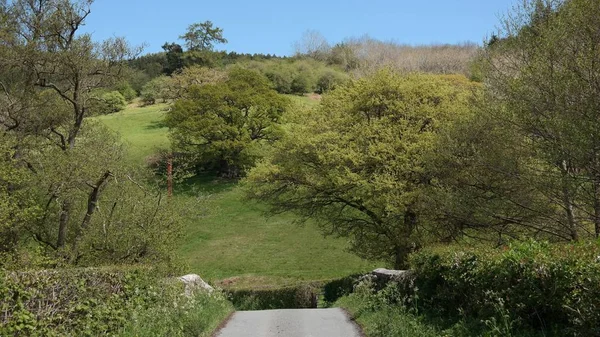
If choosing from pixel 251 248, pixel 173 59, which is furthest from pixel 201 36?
pixel 251 248

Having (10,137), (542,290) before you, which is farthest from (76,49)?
(542,290)

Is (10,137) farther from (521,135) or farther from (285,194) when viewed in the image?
(521,135)

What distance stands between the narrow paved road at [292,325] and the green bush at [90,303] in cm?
103

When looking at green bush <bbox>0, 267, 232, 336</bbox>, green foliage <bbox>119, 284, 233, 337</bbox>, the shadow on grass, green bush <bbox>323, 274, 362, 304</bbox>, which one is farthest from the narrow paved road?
the shadow on grass

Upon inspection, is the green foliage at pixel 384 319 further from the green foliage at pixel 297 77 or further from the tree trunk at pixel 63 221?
the green foliage at pixel 297 77

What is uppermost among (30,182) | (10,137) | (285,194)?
(10,137)

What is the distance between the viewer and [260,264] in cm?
3553

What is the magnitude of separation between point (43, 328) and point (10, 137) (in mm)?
13661

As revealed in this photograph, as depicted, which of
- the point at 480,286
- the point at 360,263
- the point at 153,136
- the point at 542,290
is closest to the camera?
the point at 542,290

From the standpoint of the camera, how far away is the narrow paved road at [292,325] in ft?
36.6

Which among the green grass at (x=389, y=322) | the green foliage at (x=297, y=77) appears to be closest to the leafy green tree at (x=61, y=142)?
the green grass at (x=389, y=322)

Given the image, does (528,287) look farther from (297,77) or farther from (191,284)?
(297,77)

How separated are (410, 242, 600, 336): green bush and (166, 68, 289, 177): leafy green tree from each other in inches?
1666

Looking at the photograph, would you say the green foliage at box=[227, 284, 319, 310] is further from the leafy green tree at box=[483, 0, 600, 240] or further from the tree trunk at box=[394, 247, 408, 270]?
the leafy green tree at box=[483, 0, 600, 240]
